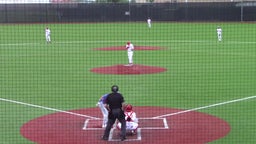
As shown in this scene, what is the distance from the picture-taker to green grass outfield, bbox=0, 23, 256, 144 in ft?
35.6

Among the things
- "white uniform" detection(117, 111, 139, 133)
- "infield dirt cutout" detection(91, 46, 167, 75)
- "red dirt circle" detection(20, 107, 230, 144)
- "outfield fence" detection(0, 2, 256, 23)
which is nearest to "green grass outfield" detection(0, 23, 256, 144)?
"red dirt circle" detection(20, 107, 230, 144)

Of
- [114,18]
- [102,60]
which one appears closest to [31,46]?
[102,60]

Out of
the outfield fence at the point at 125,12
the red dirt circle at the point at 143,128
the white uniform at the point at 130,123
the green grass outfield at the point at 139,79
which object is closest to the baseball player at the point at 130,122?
the white uniform at the point at 130,123

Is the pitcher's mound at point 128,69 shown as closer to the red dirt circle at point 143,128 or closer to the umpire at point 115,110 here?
the red dirt circle at point 143,128

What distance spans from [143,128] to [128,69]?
8236 millimetres

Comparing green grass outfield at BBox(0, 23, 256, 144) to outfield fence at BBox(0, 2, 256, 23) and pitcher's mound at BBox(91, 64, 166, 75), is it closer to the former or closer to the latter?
pitcher's mound at BBox(91, 64, 166, 75)

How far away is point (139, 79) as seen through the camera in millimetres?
15367

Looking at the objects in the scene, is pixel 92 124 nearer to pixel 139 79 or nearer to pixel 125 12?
pixel 139 79

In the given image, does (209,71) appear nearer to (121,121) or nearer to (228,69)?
(228,69)

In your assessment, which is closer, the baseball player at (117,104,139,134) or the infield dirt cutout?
the baseball player at (117,104,139,134)

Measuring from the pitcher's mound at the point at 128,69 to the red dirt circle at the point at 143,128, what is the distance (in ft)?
19.4

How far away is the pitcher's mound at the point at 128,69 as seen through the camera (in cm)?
1673

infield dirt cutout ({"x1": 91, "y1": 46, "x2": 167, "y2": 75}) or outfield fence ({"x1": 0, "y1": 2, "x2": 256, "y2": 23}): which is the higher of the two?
outfield fence ({"x1": 0, "y1": 2, "x2": 256, "y2": 23})

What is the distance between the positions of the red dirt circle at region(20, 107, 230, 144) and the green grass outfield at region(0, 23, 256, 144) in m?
0.35
